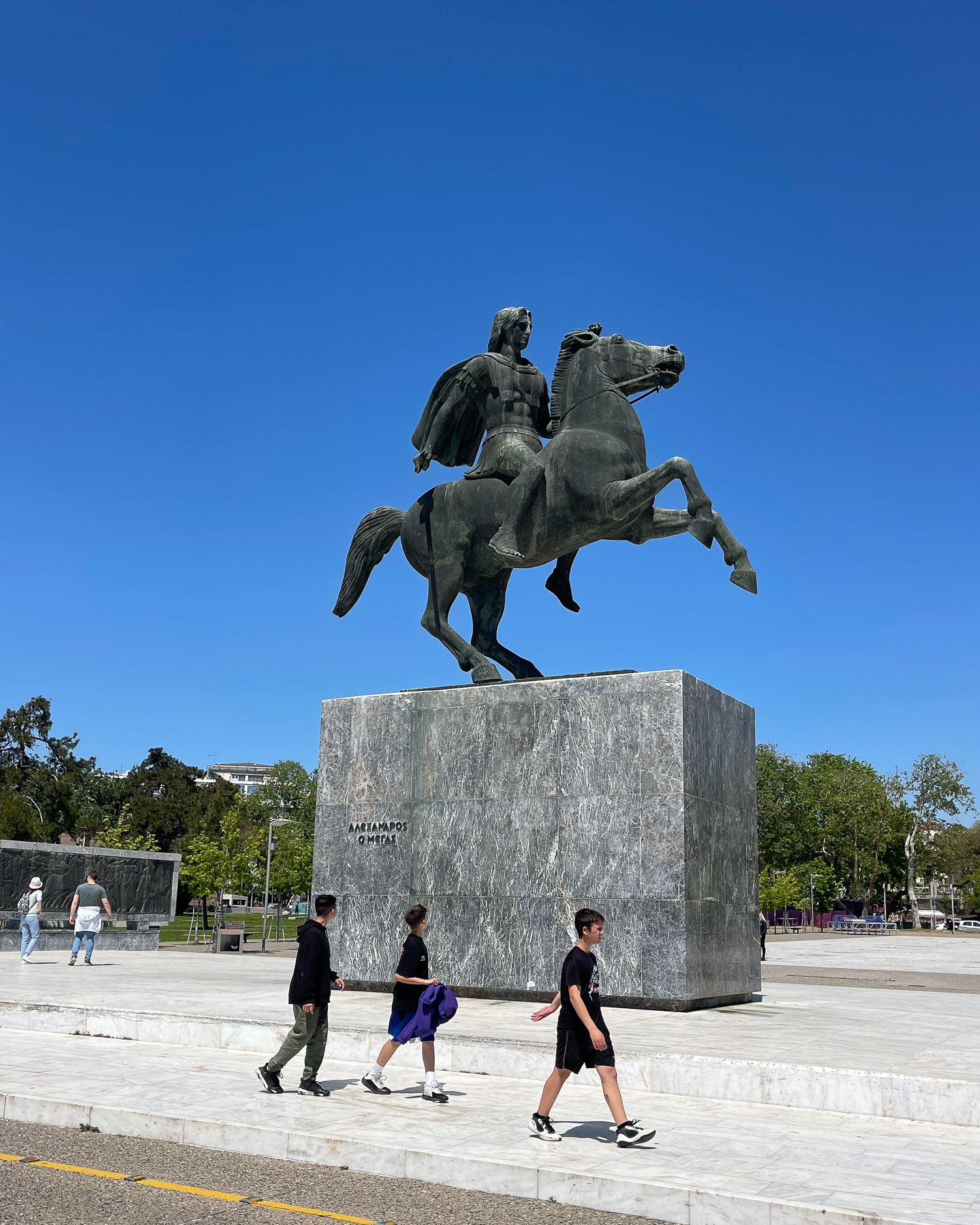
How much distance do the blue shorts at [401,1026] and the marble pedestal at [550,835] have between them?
163 inches

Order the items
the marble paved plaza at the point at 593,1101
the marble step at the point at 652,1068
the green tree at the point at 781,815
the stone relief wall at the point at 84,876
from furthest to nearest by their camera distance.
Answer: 1. the green tree at the point at 781,815
2. the stone relief wall at the point at 84,876
3. the marble step at the point at 652,1068
4. the marble paved plaza at the point at 593,1101

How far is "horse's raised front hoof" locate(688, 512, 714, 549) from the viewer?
13.1m

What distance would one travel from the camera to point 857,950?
37.5 metres

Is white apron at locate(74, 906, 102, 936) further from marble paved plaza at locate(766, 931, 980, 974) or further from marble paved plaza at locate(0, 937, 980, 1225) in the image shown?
marble paved plaza at locate(766, 931, 980, 974)

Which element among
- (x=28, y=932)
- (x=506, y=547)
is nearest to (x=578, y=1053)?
(x=506, y=547)

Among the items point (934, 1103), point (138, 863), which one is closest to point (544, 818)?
point (934, 1103)

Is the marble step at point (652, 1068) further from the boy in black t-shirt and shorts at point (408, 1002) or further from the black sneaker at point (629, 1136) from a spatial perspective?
the black sneaker at point (629, 1136)

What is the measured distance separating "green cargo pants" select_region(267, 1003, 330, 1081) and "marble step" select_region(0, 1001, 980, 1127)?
4.67 ft

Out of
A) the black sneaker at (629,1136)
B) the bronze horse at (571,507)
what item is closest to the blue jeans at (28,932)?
the bronze horse at (571,507)

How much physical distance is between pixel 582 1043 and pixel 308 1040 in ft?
7.63

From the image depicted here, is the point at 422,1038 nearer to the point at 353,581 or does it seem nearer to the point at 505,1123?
the point at 505,1123

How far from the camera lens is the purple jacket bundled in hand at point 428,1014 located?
313 inches

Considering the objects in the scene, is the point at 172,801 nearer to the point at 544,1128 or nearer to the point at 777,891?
the point at 777,891

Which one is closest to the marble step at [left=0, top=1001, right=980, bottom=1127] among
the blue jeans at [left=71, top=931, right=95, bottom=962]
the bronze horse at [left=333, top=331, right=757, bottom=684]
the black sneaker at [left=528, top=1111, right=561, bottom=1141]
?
the black sneaker at [left=528, top=1111, right=561, bottom=1141]
